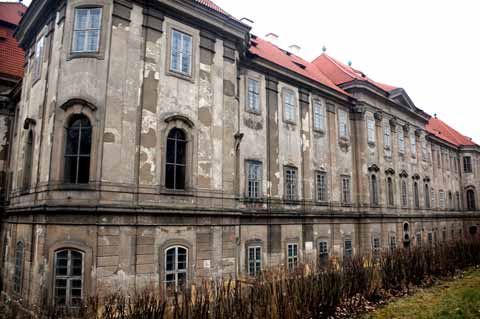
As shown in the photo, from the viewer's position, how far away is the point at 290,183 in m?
20.7

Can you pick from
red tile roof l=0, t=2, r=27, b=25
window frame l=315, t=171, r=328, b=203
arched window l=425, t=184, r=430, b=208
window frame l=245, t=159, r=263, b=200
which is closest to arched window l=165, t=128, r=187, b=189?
window frame l=245, t=159, r=263, b=200

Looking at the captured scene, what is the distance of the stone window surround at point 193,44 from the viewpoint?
1458 centimetres

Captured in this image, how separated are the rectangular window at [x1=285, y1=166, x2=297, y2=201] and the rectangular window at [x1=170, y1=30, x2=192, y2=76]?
817cm

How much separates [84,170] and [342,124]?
17348 millimetres

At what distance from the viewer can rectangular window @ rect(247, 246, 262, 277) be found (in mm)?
17844

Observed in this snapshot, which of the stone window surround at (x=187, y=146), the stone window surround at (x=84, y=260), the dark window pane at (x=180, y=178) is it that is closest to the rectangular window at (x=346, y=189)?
the stone window surround at (x=187, y=146)

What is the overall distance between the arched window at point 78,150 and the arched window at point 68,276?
233 cm

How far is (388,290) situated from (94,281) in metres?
10.5

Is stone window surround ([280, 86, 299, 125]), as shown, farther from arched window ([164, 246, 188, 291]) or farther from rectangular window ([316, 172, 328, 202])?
arched window ([164, 246, 188, 291])

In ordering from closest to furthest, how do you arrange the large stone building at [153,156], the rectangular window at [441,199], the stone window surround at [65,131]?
the large stone building at [153,156] → the stone window surround at [65,131] → the rectangular window at [441,199]

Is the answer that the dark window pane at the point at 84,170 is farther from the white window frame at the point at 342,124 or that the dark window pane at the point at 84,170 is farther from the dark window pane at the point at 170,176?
the white window frame at the point at 342,124

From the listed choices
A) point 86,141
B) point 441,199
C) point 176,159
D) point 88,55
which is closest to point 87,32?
point 88,55

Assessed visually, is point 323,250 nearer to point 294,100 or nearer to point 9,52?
point 294,100

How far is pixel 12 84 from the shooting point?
839 inches
